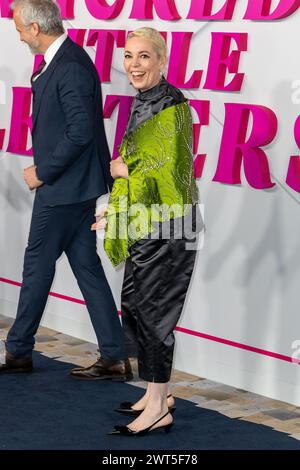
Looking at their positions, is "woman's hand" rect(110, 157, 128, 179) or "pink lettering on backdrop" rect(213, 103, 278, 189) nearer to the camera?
"woman's hand" rect(110, 157, 128, 179)

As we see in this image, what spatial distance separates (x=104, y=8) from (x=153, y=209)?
74.1 inches

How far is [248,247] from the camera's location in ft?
17.2

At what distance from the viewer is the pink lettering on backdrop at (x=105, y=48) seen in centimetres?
586

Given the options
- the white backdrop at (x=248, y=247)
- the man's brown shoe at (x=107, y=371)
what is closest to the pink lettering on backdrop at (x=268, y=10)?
the white backdrop at (x=248, y=247)

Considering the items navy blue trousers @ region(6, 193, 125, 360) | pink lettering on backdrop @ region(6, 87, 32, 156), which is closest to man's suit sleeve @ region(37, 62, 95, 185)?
navy blue trousers @ region(6, 193, 125, 360)

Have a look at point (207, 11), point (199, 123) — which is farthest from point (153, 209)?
point (207, 11)

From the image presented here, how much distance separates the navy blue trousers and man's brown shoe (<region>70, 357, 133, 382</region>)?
0.03 m

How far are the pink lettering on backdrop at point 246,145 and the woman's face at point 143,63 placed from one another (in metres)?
0.80

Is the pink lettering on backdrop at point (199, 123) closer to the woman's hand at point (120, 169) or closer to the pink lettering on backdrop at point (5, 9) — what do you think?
the woman's hand at point (120, 169)

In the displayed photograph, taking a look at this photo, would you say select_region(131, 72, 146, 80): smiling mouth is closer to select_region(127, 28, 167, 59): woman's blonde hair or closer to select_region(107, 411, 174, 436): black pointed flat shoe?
select_region(127, 28, 167, 59): woman's blonde hair

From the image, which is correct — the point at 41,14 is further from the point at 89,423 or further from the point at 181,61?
the point at 89,423

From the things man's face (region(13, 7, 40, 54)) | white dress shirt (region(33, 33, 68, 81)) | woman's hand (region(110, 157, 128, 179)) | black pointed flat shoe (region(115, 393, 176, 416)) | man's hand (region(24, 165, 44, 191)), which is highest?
man's face (region(13, 7, 40, 54))

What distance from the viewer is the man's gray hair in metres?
5.14
